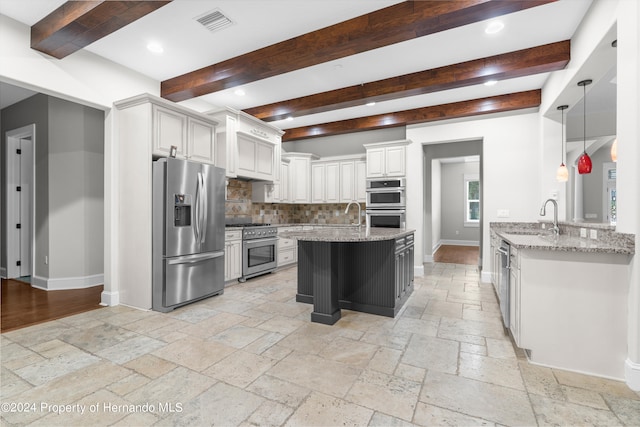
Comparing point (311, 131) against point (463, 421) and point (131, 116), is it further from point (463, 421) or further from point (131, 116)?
point (463, 421)

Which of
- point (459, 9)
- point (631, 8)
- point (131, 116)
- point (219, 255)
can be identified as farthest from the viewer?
point (219, 255)

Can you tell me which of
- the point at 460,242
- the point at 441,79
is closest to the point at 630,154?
the point at 441,79

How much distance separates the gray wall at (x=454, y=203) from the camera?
10.0 metres

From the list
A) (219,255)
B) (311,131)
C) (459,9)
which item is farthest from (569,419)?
(311,131)

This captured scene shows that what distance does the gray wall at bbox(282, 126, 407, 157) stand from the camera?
20.6 ft

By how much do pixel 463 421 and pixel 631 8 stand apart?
111 inches

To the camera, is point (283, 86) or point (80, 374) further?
point (283, 86)

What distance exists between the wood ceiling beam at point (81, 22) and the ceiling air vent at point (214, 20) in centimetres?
51

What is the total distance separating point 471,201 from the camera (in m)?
10.0

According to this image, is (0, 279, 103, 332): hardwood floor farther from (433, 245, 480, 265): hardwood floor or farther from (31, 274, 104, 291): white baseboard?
(433, 245, 480, 265): hardwood floor

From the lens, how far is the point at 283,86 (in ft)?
14.3

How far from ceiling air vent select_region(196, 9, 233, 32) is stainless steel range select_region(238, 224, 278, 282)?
9.08 ft

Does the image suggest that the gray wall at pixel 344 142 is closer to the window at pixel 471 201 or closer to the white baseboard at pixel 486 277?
the white baseboard at pixel 486 277

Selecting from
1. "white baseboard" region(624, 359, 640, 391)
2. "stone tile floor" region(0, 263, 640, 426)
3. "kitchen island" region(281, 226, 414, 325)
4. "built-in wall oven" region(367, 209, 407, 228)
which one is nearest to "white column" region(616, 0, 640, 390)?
"white baseboard" region(624, 359, 640, 391)
